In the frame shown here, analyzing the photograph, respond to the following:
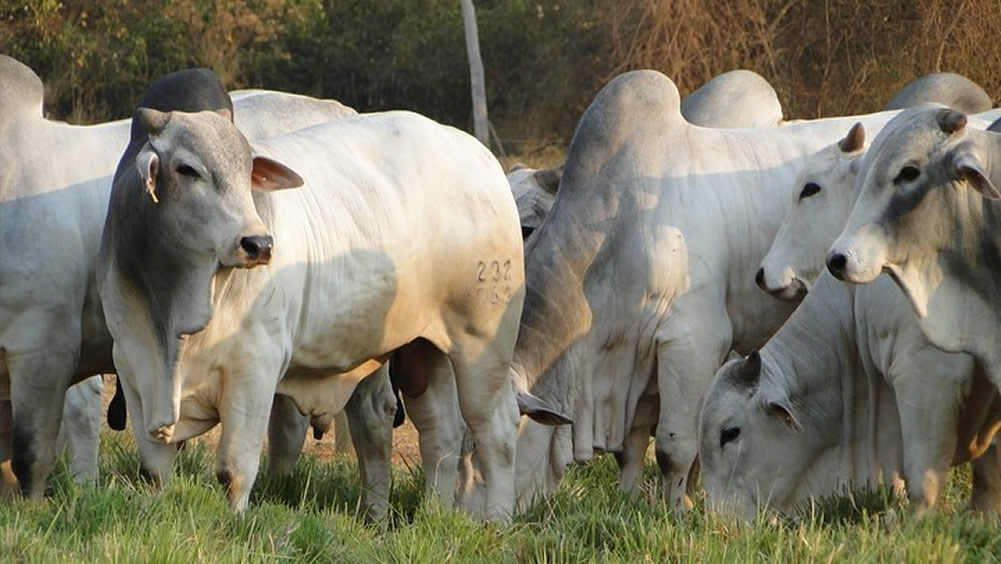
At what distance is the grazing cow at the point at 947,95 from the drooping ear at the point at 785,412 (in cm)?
245

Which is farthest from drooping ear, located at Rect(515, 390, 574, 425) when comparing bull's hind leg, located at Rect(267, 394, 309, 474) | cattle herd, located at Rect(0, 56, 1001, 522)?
bull's hind leg, located at Rect(267, 394, 309, 474)

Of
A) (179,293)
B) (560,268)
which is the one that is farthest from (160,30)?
(179,293)

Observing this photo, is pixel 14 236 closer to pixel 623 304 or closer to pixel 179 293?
pixel 179 293

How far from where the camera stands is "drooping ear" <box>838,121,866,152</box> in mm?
6707

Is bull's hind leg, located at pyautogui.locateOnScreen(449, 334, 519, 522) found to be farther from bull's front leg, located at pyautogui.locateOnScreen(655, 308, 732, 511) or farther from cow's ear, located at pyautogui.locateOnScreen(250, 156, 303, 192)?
cow's ear, located at pyautogui.locateOnScreen(250, 156, 303, 192)

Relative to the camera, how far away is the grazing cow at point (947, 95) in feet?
26.8

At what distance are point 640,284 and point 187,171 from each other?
2.26 meters

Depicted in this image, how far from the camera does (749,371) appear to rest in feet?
20.3

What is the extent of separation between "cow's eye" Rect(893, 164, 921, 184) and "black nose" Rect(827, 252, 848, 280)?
0.93 feet

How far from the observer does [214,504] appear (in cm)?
489

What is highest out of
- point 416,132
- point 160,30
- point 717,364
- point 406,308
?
point 416,132

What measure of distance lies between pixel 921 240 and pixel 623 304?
1831mm

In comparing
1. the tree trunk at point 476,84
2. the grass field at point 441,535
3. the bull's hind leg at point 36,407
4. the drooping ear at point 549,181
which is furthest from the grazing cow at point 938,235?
the tree trunk at point 476,84

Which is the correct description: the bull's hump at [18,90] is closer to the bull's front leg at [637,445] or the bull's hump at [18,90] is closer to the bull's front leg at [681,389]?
the bull's front leg at [681,389]
